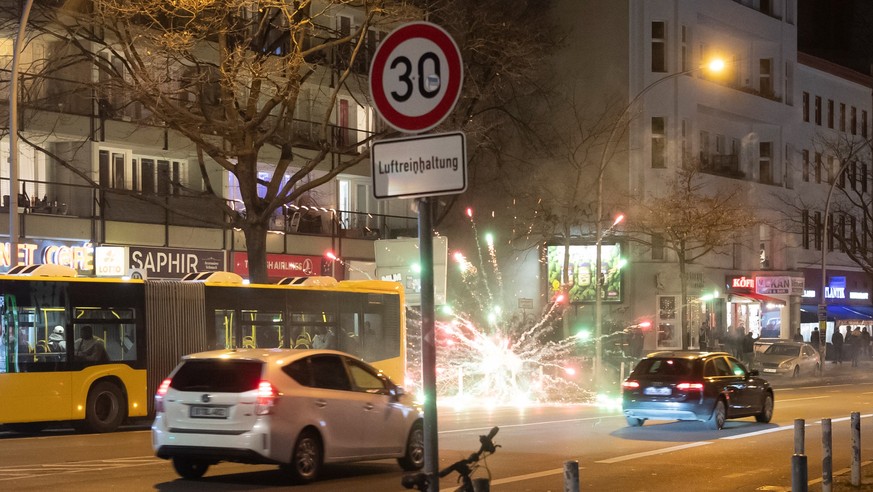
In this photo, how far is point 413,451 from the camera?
618 inches

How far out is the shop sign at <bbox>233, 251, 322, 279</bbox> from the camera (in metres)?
40.1

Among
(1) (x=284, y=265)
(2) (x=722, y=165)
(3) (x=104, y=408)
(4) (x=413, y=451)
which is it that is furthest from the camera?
(2) (x=722, y=165)

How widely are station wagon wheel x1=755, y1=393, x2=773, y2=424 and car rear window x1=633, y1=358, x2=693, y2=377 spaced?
248 centimetres

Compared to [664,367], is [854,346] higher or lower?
lower

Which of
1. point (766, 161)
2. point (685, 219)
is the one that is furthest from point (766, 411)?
point (766, 161)

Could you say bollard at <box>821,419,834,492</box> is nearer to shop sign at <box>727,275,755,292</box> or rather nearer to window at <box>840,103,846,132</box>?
shop sign at <box>727,275,755,292</box>

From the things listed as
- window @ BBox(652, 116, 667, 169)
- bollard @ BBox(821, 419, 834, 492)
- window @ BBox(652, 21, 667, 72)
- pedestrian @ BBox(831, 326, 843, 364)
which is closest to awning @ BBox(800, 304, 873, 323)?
pedestrian @ BBox(831, 326, 843, 364)

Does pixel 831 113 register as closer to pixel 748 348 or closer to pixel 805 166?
pixel 805 166

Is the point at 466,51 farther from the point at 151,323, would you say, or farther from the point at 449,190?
the point at 449,190

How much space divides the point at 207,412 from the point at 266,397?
2.51 feet

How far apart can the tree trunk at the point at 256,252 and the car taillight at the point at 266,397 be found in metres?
15.7

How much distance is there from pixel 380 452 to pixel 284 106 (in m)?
15.3

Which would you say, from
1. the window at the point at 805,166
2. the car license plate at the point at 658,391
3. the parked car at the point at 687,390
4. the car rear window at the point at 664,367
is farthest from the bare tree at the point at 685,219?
the car license plate at the point at 658,391

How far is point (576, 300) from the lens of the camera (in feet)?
165
